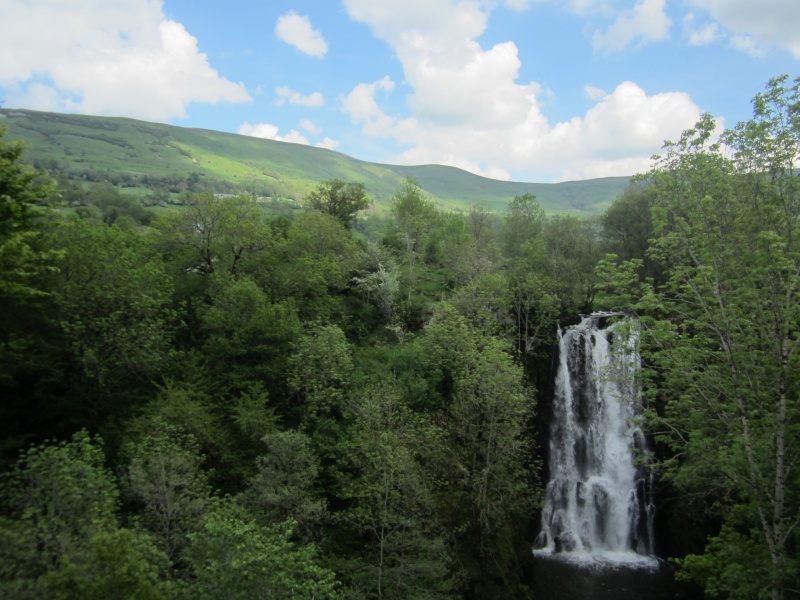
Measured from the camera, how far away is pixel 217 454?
22078 millimetres

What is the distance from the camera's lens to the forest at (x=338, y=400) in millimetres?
13648

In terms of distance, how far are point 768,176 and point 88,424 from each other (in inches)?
1159

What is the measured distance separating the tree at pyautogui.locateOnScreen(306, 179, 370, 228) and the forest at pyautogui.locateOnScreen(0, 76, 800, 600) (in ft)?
58.0

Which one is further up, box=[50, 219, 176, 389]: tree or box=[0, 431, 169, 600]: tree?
box=[50, 219, 176, 389]: tree

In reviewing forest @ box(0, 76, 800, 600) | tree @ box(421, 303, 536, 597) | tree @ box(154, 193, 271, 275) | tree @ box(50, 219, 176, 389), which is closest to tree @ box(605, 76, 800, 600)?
forest @ box(0, 76, 800, 600)

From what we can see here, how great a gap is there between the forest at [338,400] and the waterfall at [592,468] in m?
1.62

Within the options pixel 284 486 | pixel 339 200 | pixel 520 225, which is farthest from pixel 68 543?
pixel 520 225

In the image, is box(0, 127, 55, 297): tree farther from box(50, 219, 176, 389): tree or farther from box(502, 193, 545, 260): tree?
box(502, 193, 545, 260): tree

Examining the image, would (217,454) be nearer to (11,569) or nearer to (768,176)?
(11,569)

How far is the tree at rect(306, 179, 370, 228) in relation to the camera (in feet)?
195

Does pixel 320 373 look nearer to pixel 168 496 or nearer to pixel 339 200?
pixel 168 496

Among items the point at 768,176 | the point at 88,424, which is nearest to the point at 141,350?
the point at 88,424

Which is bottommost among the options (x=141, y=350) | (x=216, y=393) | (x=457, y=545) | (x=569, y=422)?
(x=457, y=545)

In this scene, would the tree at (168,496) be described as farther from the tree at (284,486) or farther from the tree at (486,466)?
the tree at (486,466)
